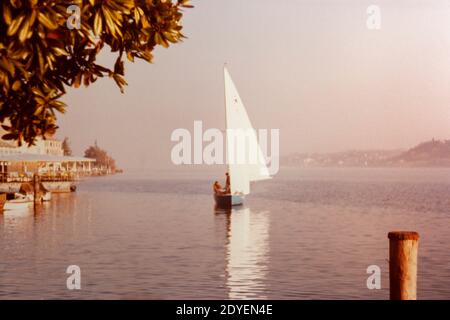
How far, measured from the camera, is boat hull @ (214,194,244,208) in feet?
203

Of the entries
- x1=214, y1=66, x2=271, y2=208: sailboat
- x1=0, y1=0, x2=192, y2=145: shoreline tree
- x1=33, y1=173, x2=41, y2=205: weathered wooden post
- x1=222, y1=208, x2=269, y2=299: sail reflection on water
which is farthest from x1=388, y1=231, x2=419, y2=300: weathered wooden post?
x1=33, y1=173, x2=41, y2=205: weathered wooden post

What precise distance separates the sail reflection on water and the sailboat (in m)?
1.79

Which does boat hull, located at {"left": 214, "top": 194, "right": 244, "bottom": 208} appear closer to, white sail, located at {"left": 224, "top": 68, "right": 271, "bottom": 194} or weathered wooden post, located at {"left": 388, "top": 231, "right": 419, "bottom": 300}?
white sail, located at {"left": 224, "top": 68, "right": 271, "bottom": 194}

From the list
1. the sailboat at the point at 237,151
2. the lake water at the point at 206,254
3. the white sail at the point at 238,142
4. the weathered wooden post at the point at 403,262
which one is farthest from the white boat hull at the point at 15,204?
the weathered wooden post at the point at 403,262

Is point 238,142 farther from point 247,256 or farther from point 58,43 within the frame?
point 58,43

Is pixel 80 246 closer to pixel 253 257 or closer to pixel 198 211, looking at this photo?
pixel 253 257

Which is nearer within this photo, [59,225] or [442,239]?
[442,239]

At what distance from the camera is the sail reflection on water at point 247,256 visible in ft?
83.6

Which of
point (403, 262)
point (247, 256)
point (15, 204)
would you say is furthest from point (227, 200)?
point (403, 262)

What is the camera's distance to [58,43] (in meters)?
8.62

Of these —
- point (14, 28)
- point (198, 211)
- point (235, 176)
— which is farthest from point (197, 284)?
point (198, 211)

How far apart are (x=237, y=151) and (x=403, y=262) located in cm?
4545

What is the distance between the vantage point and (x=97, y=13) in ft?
28.2

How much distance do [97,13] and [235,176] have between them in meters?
49.0
